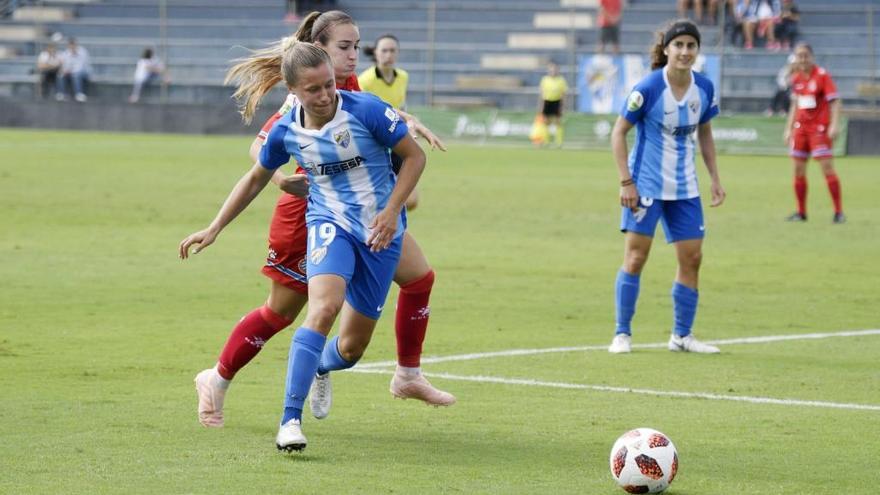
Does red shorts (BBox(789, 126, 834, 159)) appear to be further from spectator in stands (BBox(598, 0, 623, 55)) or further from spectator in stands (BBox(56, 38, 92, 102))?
spectator in stands (BBox(56, 38, 92, 102))

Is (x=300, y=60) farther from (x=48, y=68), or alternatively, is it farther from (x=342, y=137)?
(x=48, y=68)

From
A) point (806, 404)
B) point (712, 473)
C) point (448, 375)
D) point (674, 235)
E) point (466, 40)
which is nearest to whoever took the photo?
point (712, 473)

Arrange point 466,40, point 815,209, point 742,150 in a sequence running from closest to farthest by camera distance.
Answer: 1. point 815,209
2. point 742,150
3. point 466,40

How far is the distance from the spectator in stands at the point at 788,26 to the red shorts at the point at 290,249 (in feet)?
103

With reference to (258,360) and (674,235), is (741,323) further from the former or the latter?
(258,360)

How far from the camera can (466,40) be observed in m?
42.8

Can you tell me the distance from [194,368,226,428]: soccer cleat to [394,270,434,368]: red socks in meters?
0.90

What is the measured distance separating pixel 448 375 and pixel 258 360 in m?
1.24

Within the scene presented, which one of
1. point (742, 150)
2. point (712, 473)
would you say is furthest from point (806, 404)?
point (742, 150)

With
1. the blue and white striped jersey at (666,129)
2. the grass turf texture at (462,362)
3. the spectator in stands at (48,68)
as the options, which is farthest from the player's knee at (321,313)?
the spectator in stands at (48,68)

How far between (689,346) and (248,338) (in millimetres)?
3651

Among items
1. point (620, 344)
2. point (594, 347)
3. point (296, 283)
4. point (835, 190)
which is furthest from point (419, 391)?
point (835, 190)

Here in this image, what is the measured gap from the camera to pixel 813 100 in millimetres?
19641

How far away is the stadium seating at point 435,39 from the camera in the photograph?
37781 millimetres
